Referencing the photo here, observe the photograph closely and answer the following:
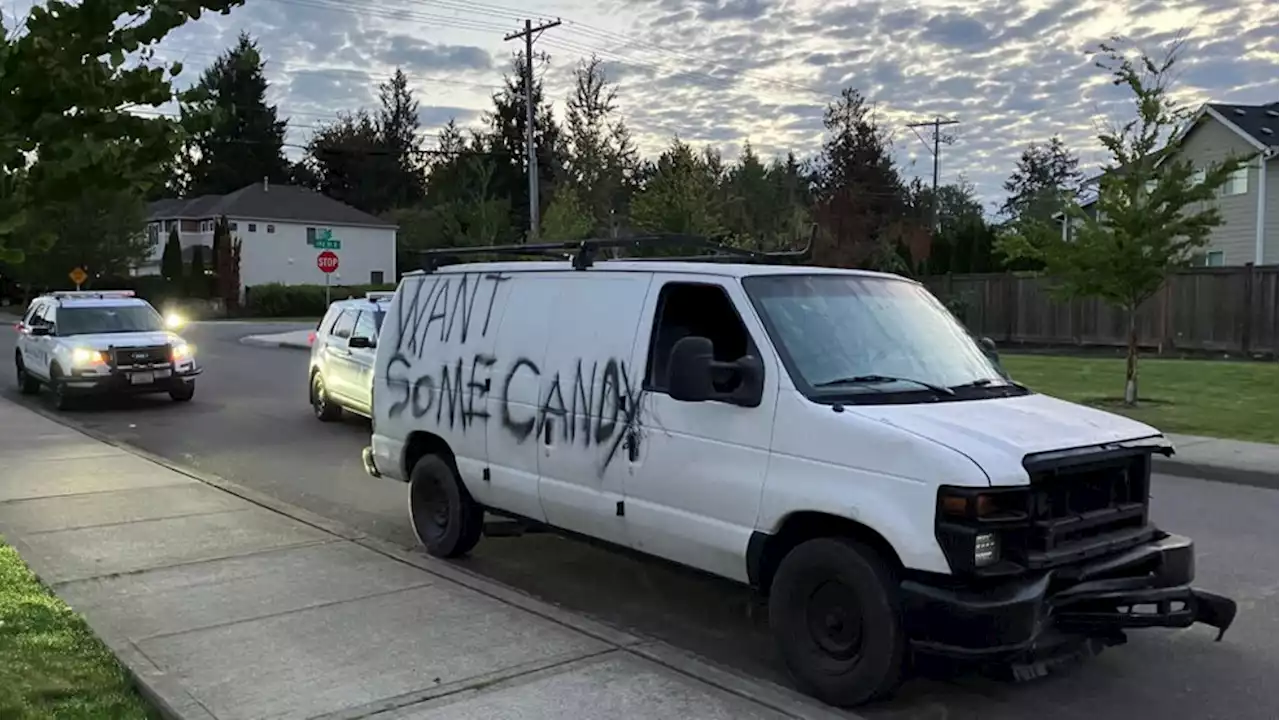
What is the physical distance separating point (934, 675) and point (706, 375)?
1676 mm

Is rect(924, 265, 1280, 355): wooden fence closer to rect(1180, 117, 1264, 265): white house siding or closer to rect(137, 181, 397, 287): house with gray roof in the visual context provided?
rect(1180, 117, 1264, 265): white house siding

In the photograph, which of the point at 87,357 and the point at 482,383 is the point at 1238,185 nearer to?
the point at 87,357

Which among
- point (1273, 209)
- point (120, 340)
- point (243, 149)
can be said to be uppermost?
point (243, 149)

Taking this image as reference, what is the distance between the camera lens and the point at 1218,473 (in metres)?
11.1

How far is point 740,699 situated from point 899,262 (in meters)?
31.3

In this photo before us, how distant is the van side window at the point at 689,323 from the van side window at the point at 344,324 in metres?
9.87

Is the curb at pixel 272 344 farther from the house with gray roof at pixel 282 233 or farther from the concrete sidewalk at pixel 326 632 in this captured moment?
the house with gray roof at pixel 282 233

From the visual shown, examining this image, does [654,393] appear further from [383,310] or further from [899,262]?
[899,262]

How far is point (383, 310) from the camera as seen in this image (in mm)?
14625

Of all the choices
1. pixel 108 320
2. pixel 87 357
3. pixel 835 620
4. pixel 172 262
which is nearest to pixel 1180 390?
pixel 835 620

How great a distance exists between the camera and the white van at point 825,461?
4.56 metres

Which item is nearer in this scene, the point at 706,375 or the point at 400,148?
the point at 706,375

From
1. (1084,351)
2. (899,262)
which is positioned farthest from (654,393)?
(899,262)

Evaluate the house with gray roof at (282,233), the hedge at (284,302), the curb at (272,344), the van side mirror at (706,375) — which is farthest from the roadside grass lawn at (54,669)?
the house with gray roof at (282,233)
